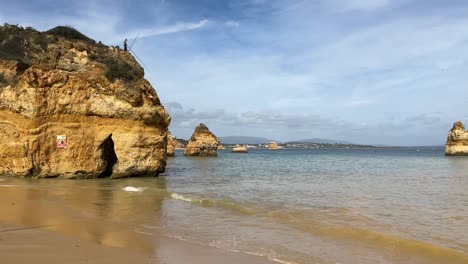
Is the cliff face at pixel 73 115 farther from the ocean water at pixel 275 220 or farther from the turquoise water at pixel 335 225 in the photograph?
the turquoise water at pixel 335 225

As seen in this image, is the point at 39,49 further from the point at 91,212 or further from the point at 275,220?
the point at 275,220

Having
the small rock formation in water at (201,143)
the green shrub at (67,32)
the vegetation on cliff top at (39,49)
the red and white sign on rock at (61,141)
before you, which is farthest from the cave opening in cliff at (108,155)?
the small rock formation in water at (201,143)

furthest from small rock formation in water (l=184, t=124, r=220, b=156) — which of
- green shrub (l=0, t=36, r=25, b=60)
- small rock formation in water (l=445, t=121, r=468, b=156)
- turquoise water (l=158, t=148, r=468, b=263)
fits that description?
turquoise water (l=158, t=148, r=468, b=263)

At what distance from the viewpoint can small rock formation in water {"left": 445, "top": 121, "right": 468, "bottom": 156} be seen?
77.1m

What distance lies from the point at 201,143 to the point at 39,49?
5115 centimetres

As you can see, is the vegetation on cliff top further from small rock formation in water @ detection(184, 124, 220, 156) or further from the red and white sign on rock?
small rock formation in water @ detection(184, 124, 220, 156)

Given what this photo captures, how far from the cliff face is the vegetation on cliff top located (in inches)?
2.3

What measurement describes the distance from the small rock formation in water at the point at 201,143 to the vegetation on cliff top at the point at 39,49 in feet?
160

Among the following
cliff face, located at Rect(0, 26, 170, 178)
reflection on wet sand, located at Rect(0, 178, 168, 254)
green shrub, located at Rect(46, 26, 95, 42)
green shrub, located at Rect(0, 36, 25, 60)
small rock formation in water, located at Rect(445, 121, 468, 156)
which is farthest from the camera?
small rock formation in water, located at Rect(445, 121, 468, 156)

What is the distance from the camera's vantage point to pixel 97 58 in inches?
895

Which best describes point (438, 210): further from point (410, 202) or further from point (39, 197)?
point (39, 197)

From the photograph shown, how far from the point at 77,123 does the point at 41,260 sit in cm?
1616

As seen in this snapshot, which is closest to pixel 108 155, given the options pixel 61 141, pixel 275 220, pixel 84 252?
pixel 61 141

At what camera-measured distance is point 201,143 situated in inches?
2881
